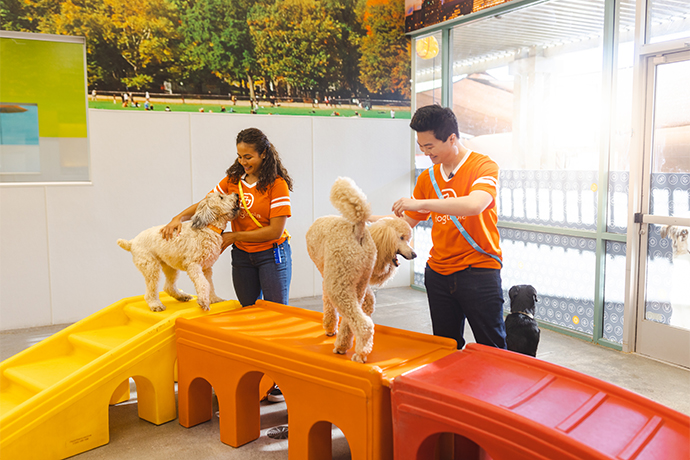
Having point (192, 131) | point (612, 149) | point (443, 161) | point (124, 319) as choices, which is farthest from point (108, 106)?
point (612, 149)

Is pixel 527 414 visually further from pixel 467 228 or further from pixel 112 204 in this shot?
pixel 112 204

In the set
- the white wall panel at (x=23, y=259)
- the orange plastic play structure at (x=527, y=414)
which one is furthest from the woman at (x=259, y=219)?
the white wall panel at (x=23, y=259)

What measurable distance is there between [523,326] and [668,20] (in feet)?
8.92

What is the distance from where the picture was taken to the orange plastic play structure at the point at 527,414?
1447 mm

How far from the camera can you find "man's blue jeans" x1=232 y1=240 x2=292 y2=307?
284 centimetres

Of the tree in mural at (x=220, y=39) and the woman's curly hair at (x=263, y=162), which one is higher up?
the tree in mural at (x=220, y=39)

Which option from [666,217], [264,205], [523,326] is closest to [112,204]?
[264,205]

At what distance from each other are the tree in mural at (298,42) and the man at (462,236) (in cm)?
399

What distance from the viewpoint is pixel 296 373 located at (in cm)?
214

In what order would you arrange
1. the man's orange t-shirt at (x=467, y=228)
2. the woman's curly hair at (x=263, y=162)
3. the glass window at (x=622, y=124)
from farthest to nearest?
the glass window at (x=622, y=124), the woman's curly hair at (x=263, y=162), the man's orange t-shirt at (x=467, y=228)

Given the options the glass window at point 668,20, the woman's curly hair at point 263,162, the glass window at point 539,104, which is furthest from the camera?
the glass window at point 539,104

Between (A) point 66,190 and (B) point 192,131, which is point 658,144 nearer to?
(B) point 192,131

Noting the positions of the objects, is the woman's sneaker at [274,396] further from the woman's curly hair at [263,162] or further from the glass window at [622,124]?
the glass window at [622,124]

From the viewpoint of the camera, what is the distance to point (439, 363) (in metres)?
1.96
